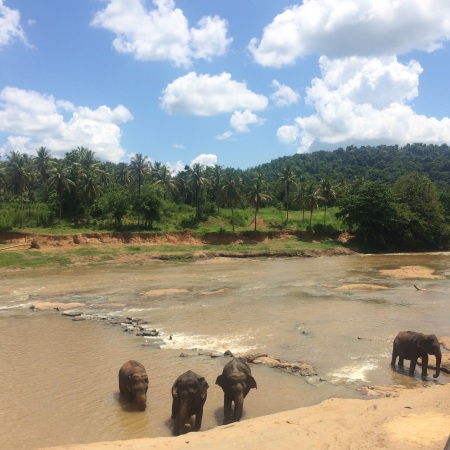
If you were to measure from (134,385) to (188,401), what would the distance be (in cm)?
202

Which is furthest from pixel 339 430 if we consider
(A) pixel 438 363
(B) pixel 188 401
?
(A) pixel 438 363

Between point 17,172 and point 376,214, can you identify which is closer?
point 17,172

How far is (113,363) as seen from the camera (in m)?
15.5

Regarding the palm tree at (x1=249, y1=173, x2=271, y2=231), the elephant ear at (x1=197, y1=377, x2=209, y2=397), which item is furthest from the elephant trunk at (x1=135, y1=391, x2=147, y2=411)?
the palm tree at (x1=249, y1=173, x2=271, y2=231)

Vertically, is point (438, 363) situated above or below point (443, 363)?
above

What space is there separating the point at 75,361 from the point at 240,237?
166 ft

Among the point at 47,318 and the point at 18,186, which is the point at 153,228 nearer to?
the point at 18,186

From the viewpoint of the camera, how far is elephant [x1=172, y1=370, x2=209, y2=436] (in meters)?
9.92

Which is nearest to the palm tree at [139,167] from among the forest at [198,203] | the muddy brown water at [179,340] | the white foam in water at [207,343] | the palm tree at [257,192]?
the forest at [198,203]

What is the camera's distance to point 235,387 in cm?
1055

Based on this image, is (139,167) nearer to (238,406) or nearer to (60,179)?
(60,179)

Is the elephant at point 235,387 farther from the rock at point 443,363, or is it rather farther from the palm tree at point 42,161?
the palm tree at point 42,161

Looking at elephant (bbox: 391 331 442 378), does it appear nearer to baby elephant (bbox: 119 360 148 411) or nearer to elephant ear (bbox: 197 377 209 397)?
elephant ear (bbox: 197 377 209 397)

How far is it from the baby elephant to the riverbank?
212cm
